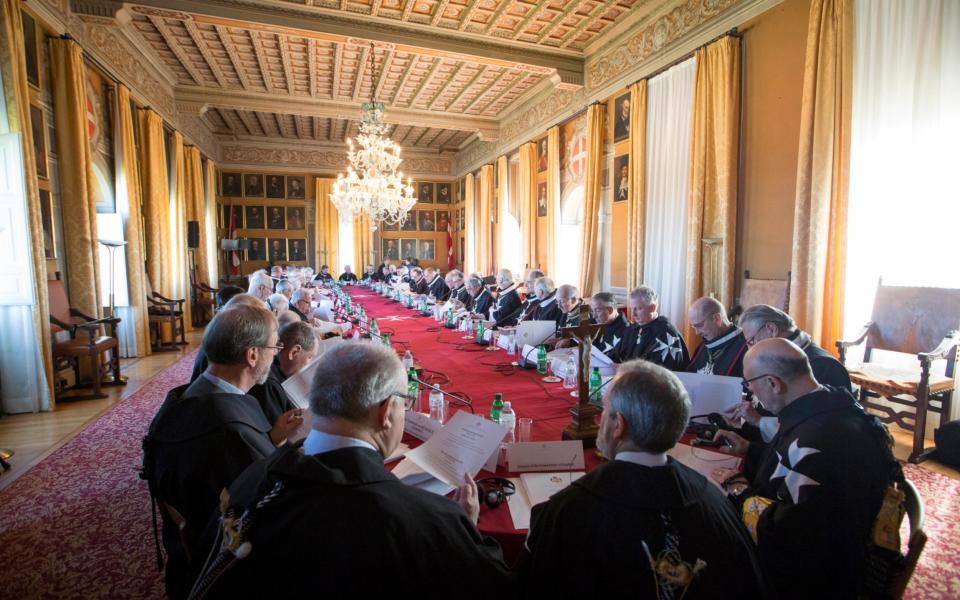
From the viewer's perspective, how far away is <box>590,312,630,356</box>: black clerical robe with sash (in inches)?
173

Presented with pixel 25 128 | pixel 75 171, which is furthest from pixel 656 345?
pixel 75 171

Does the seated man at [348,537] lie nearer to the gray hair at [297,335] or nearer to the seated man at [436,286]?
the gray hair at [297,335]

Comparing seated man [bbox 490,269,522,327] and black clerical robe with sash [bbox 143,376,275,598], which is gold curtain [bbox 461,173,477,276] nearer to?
seated man [bbox 490,269,522,327]

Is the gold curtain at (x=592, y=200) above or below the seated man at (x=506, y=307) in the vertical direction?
above

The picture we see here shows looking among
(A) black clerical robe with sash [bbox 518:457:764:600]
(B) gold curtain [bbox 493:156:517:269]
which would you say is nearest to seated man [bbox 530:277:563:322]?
(A) black clerical robe with sash [bbox 518:457:764:600]

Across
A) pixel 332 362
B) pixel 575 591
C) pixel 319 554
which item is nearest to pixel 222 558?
pixel 319 554

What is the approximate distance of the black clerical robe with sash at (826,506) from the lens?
1.43 meters

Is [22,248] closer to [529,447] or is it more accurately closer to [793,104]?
[529,447]

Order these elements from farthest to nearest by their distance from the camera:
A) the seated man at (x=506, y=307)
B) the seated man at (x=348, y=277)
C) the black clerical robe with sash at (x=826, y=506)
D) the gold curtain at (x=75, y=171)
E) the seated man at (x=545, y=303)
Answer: the seated man at (x=348, y=277), the seated man at (x=506, y=307), the seated man at (x=545, y=303), the gold curtain at (x=75, y=171), the black clerical robe with sash at (x=826, y=506)

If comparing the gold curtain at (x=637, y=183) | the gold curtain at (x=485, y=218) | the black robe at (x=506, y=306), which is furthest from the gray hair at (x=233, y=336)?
the gold curtain at (x=485, y=218)

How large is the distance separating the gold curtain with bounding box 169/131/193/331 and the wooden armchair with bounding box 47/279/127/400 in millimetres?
3991

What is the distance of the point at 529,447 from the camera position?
1909mm

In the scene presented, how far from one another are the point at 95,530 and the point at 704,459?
353cm

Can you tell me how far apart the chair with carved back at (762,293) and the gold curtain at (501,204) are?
802cm
